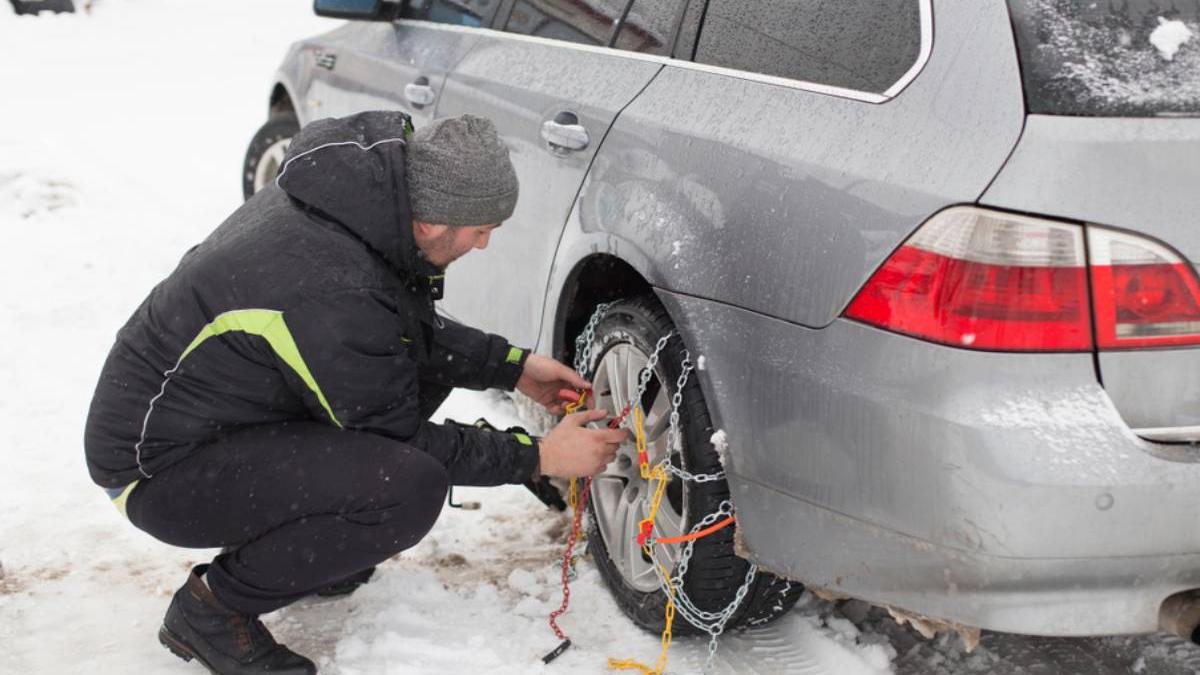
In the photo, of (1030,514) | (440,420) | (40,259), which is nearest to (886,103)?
(1030,514)

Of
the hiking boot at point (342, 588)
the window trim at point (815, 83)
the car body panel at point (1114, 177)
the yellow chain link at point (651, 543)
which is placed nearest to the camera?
the car body panel at point (1114, 177)

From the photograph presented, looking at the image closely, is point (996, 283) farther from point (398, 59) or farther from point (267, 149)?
point (267, 149)

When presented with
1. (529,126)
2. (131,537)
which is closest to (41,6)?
(131,537)

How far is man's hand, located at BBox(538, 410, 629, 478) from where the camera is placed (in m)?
2.72

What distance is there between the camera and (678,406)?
101 inches

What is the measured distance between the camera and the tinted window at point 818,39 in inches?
87.6

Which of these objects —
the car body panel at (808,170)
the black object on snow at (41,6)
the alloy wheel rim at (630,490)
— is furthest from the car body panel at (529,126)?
the black object on snow at (41,6)

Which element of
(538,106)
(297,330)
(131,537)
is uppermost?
(538,106)

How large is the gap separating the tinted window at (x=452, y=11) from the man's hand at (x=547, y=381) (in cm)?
124

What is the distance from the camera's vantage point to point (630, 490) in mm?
2951

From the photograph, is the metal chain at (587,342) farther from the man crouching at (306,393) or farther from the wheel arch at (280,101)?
the wheel arch at (280,101)

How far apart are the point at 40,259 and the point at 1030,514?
524cm

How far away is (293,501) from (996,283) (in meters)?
1.45

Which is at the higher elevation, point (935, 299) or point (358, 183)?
point (935, 299)
